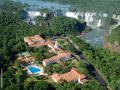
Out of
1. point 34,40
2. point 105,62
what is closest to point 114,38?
point 105,62

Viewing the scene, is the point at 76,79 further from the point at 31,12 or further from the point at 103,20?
the point at 31,12

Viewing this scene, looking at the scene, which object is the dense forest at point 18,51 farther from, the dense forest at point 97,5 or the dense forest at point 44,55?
the dense forest at point 97,5

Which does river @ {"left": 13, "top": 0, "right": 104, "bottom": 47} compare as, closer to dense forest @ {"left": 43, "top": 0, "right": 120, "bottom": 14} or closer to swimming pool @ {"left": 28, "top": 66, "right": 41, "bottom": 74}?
dense forest @ {"left": 43, "top": 0, "right": 120, "bottom": 14}

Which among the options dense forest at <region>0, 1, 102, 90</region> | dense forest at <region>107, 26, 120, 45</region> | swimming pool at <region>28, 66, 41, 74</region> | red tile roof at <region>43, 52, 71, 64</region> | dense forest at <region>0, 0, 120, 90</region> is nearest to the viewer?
dense forest at <region>0, 1, 102, 90</region>

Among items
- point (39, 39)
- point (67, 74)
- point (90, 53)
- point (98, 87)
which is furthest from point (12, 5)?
point (98, 87)

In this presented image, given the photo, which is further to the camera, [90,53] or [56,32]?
[56,32]

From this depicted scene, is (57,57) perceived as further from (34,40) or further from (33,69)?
(34,40)

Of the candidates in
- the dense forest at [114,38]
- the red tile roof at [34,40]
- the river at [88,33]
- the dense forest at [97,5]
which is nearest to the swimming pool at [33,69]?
the red tile roof at [34,40]

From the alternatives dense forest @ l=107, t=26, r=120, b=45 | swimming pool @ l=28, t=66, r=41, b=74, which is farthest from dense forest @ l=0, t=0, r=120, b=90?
dense forest @ l=107, t=26, r=120, b=45
